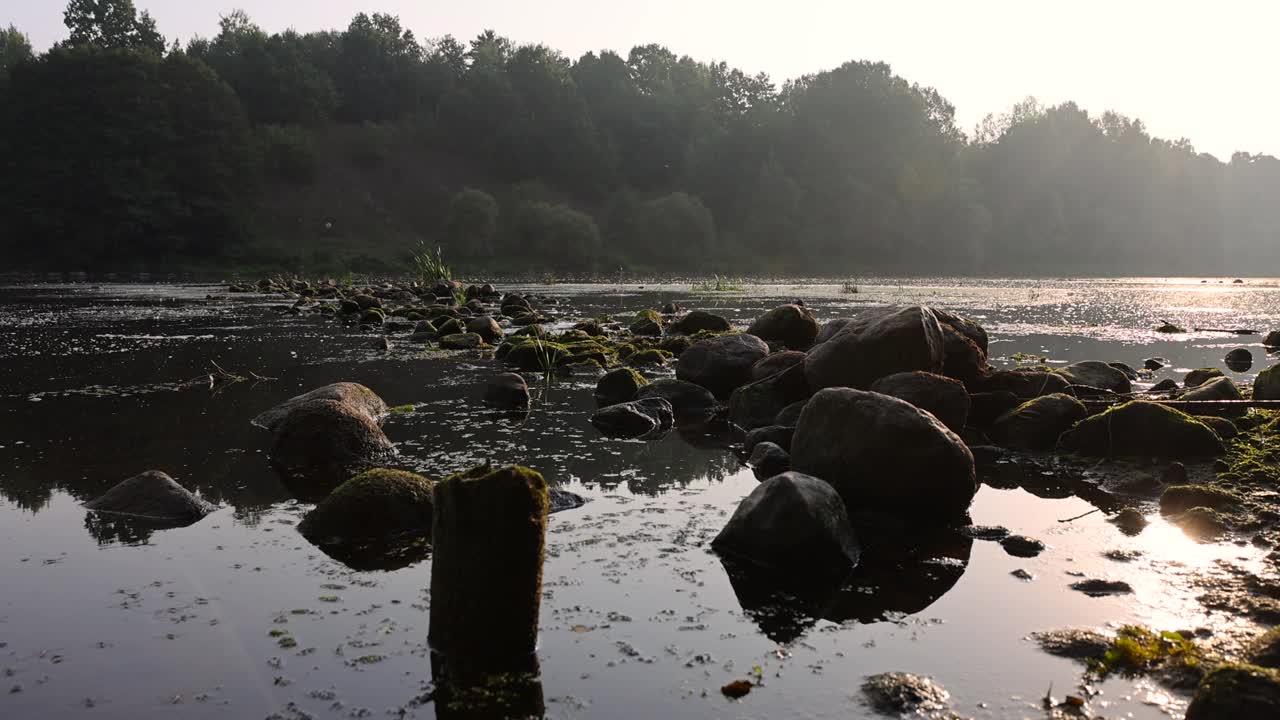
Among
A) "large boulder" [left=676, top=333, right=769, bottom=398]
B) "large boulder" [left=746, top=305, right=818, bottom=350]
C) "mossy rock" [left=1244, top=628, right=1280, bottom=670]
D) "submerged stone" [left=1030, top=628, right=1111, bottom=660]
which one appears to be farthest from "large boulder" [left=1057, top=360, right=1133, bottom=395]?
"mossy rock" [left=1244, top=628, right=1280, bottom=670]

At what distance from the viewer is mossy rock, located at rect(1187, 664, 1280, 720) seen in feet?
11.5

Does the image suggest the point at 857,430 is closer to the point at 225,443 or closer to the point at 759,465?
the point at 759,465

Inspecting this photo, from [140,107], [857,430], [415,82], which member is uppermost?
[415,82]

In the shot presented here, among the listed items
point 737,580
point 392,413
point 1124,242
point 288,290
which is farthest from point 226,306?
point 1124,242

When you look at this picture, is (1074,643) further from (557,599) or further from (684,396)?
(684,396)

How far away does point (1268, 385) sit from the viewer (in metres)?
10.7

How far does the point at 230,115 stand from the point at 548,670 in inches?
3428

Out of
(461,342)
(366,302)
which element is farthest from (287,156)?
(461,342)

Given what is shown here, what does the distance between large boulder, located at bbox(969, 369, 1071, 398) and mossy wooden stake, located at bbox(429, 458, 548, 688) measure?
7937 mm

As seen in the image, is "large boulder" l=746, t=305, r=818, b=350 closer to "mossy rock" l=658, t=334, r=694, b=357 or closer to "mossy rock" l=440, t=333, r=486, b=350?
"mossy rock" l=658, t=334, r=694, b=357

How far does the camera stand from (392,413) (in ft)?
36.2

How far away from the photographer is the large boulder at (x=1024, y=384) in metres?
11.0

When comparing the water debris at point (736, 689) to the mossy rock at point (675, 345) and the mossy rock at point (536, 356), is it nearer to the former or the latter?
the mossy rock at point (536, 356)

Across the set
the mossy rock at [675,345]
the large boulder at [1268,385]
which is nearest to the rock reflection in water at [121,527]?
the mossy rock at [675,345]
